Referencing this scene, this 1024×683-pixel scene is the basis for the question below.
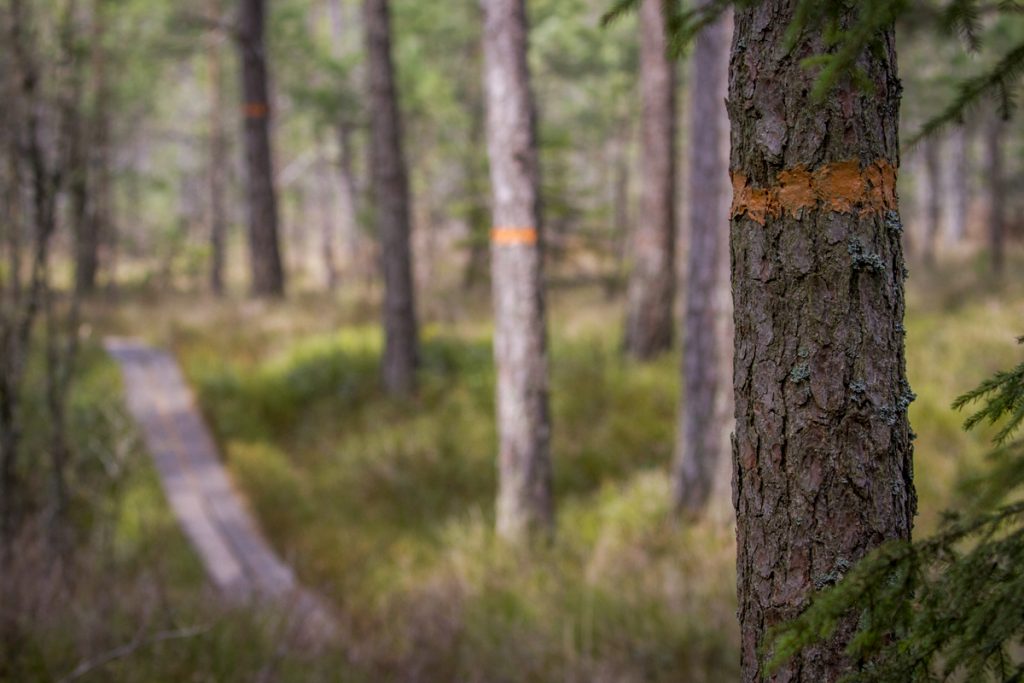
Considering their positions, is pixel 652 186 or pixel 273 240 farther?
pixel 273 240

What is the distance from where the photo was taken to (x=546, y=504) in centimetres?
650

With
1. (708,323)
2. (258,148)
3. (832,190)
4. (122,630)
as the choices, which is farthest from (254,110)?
(832,190)

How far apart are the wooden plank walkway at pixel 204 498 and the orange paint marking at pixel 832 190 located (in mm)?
3951

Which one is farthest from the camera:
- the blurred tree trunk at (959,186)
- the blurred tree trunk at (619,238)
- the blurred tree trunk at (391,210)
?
the blurred tree trunk at (959,186)

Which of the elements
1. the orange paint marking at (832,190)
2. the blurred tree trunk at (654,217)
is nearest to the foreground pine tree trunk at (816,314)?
the orange paint marking at (832,190)

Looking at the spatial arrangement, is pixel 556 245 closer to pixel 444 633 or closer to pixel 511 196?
pixel 511 196

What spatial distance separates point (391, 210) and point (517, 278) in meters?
4.14

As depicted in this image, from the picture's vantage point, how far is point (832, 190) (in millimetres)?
1770

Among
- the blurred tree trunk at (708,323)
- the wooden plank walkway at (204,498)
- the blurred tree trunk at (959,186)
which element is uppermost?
the blurred tree trunk at (959,186)

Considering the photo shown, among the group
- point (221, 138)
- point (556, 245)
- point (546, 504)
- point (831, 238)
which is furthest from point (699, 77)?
point (221, 138)

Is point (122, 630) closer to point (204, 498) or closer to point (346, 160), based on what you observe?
point (204, 498)

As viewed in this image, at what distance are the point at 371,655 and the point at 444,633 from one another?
1.51 ft

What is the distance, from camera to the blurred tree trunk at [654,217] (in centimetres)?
1066

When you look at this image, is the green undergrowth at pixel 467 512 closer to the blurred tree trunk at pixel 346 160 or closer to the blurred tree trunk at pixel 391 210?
the blurred tree trunk at pixel 391 210
